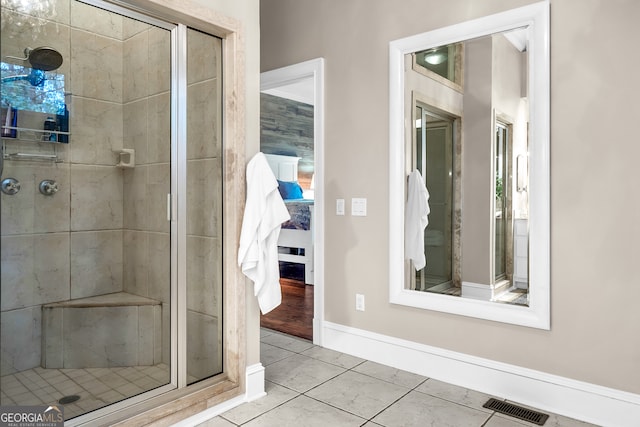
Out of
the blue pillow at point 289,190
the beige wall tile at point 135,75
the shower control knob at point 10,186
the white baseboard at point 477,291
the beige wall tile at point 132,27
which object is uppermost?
the beige wall tile at point 132,27

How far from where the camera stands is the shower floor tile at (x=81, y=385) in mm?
1896

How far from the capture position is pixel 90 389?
2105 mm

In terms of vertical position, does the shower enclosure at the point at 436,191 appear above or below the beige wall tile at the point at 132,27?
below

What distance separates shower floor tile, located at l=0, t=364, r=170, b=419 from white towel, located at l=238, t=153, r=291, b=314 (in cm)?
65

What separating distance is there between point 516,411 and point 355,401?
87 centimetres

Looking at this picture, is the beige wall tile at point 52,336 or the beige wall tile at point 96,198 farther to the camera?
the beige wall tile at point 96,198

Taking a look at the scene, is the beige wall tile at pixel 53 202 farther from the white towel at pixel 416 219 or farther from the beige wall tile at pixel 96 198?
the white towel at pixel 416 219

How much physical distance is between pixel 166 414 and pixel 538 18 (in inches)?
111

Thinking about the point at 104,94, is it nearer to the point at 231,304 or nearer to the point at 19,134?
the point at 19,134

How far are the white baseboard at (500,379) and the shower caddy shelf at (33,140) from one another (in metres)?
2.19

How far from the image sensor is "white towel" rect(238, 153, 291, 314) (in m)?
2.36

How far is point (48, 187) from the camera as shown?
2189mm

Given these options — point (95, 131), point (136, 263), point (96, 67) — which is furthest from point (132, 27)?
point (136, 263)

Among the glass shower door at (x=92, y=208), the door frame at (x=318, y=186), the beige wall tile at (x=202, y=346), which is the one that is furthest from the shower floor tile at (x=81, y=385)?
the door frame at (x=318, y=186)
